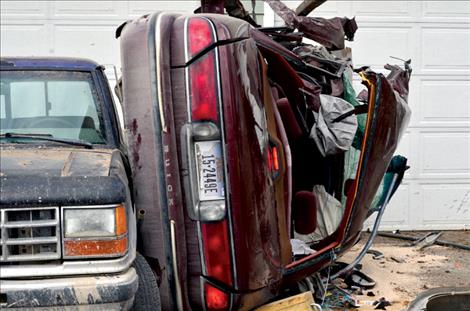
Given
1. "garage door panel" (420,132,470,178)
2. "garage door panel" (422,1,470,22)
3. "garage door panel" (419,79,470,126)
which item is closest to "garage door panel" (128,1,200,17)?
"garage door panel" (422,1,470,22)

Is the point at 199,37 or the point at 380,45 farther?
the point at 380,45

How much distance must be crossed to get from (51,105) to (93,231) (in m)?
1.30

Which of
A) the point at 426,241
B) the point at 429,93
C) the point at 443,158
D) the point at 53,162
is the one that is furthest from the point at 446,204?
the point at 53,162

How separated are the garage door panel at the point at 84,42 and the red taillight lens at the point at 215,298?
16.0ft

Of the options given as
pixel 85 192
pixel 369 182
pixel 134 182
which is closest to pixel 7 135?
pixel 134 182

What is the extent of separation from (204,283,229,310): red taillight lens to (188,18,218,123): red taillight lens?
34.0 inches

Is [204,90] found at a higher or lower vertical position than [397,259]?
higher

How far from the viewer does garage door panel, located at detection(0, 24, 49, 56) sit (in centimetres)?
734

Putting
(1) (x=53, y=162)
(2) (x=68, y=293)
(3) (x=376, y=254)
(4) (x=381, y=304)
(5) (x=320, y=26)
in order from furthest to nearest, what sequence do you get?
(3) (x=376, y=254)
(5) (x=320, y=26)
(4) (x=381, y=304)
(1) (x=53, y=162)
(2) (x=68, y=293)

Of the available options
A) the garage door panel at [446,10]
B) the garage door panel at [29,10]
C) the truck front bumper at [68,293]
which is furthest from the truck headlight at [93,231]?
the garage door panel at [446,10]

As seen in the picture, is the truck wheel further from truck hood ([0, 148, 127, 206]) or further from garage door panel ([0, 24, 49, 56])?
garage door panel ([0, 24, 49, 56])

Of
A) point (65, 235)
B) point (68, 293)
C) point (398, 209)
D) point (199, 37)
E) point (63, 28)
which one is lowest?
point (398, 209)

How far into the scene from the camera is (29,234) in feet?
8.46

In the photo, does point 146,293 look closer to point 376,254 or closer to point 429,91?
point 376,254
